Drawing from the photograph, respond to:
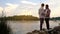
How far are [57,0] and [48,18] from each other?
1.24 ft

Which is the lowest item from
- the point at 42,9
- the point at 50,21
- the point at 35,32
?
the point at 35,32

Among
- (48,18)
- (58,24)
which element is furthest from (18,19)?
(58,24)

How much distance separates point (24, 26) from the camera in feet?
8.68

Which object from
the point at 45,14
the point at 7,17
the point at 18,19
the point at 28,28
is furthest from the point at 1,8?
the point at 45,14

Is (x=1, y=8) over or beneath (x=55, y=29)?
→ over

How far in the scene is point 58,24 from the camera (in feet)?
8.61

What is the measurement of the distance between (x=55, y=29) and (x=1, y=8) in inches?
42.5

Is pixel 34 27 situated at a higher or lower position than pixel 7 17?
lower

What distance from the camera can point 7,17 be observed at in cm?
266

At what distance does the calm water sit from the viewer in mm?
2613

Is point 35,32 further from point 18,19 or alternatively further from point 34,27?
point 18,19

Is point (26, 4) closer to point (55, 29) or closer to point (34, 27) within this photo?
point (34, 27)

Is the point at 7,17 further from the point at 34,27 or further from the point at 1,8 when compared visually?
the point at 34,27

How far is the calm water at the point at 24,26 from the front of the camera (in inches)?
103
